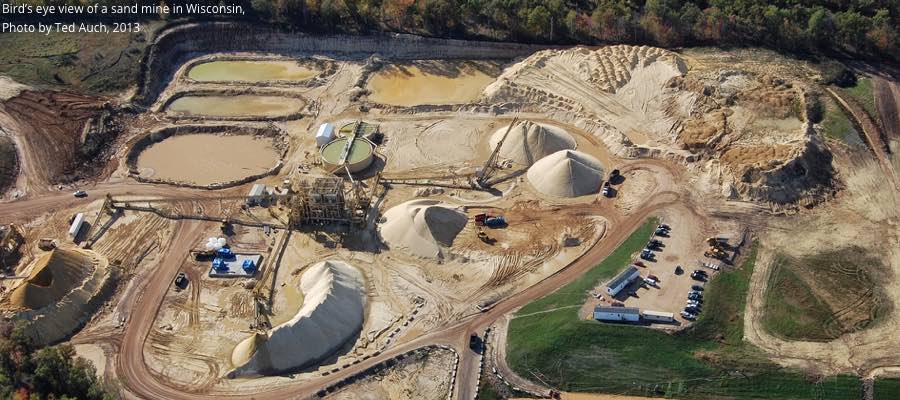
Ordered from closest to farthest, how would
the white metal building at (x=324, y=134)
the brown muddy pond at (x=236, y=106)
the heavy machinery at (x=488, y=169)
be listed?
the heavy machinery at (x=488, y=169) → the white metal building at (x=324, y=134) → the brown muddy pond at (x=236, y=106)

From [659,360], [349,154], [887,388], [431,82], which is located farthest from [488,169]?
[887,388]

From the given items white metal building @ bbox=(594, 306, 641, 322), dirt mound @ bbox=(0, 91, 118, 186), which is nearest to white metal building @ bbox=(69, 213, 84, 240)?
dirt mound @ bbox=(0, 91, 118, 186)

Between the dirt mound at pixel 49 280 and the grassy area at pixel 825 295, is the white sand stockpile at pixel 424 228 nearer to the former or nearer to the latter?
the dirt mound at pixel 49 280

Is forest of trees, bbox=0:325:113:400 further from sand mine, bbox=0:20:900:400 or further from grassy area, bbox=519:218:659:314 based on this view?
grassy area, bbox=519:218:659:314

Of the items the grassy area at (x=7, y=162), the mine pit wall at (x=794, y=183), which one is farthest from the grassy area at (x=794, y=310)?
the grassy area at (x=7, y=162)

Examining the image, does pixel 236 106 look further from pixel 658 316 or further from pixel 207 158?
pixel 658 316

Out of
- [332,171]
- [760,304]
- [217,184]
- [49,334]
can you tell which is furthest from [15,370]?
[760,304]
